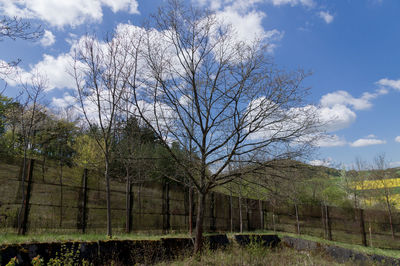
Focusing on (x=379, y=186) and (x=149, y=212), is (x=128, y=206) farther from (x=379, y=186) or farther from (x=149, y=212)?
(x=379, y=186)

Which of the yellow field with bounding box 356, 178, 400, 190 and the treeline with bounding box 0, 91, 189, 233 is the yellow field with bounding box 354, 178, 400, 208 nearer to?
the yellow field with bounding box 356, 178, 400, 190

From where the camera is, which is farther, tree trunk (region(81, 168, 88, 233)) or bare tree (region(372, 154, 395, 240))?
bare tree (region(372, 154, 395, 240))

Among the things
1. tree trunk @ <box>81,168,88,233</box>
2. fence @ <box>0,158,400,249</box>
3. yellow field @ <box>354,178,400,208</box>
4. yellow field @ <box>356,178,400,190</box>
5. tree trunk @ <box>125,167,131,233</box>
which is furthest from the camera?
yellow field @ <box>354,178,400,208</box>

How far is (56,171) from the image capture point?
30.4 feet

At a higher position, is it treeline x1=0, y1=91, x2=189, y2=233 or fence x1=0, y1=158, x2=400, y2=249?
treeline x1=0, y1=91, x2=189, y2=233

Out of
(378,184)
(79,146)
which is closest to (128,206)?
(79,146)

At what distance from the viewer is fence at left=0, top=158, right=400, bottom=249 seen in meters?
8.27

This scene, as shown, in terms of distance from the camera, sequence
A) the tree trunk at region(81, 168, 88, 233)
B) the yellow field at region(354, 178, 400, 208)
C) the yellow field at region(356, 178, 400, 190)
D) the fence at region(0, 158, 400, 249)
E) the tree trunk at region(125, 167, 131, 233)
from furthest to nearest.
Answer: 1. the yellow field at region(354, 178, 400, 208)
2. the yellow field at region(356, 178, 400, 190)
3. the tree trunk at region(125, 167, 131, 233)
4. the tree trunk at region(81, 168, 88, 233)
5. the fence at region(0, 158, 400, 249)

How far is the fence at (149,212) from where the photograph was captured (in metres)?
8.27

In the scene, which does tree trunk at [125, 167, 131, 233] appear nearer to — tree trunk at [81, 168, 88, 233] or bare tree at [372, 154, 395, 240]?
tree trunk at [81, 168, 88, 233]

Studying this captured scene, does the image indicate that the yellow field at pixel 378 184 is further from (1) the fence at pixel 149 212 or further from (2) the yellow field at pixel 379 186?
(1) the fence at pixel 149 212

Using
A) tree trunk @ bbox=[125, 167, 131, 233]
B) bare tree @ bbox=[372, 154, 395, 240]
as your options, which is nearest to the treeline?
tree trunk @ bbox=[125, 167, 131, 233]

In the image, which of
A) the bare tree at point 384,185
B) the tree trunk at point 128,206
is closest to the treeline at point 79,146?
the tree trunk at point 128,206

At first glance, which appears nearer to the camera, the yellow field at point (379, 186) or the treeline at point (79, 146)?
the treeline at point (79, 146)
